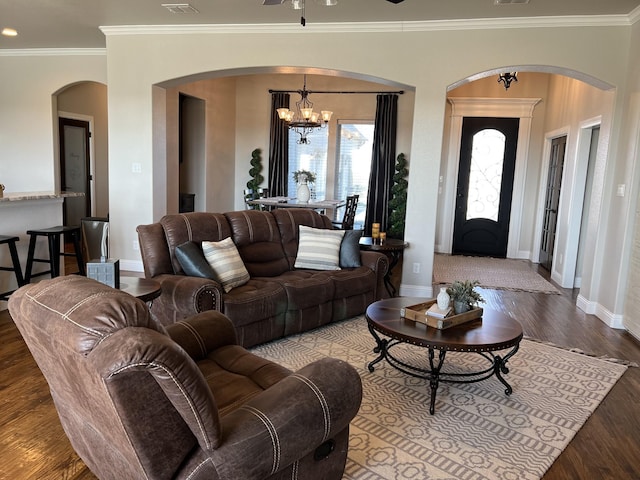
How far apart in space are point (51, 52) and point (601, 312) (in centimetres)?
781

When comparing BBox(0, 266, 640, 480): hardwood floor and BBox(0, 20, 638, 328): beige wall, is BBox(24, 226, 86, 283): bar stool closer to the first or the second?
BBox(0, 266, 640, 480): hardwood floor

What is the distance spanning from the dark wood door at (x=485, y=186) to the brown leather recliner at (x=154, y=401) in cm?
678

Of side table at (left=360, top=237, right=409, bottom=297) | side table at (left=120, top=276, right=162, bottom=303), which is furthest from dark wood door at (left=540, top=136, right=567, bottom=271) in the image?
side table at (left=120, top=276, right=162, bottom=303)

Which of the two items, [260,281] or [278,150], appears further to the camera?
[278,150]

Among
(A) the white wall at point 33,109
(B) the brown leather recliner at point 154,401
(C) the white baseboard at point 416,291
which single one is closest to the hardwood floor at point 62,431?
(B) the brown leather recliner at point 154,401

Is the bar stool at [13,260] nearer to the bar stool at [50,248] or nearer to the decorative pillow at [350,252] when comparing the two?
the bar stool at [50,248]

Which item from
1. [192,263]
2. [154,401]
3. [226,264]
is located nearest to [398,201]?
[226,264]

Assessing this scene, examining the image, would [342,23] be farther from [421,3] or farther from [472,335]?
[472,335]

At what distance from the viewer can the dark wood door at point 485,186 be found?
309 inches

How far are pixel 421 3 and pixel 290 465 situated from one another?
13.6 ft

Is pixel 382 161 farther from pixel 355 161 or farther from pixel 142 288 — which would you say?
pixel 142 288

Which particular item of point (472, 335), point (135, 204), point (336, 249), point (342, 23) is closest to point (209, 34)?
point (342, 23)

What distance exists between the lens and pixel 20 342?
11.7 ft

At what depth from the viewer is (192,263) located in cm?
351
